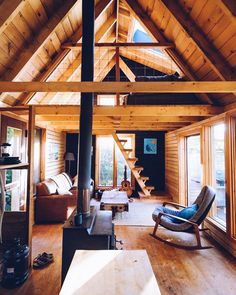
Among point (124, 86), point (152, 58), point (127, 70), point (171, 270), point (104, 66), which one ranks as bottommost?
point (171, 270)

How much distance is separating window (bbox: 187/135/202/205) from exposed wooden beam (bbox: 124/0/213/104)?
71.5 inches

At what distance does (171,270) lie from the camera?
2750 millimetres

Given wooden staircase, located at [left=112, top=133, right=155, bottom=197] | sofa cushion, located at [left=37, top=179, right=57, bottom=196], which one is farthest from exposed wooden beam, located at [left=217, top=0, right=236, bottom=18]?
wooden staircase, located at [left=112, top=133, right=155, bottom=197]

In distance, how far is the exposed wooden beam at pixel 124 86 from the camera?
2.25 m

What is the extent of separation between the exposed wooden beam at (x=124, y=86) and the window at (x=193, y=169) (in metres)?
3.09

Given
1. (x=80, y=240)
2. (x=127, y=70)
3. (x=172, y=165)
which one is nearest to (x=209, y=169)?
(x=172, y=165)

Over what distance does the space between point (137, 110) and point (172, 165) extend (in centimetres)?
351

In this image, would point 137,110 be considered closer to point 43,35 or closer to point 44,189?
point 43,35

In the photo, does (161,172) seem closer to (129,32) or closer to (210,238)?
(210,238)

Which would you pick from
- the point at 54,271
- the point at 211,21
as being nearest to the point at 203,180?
the point at 211,21

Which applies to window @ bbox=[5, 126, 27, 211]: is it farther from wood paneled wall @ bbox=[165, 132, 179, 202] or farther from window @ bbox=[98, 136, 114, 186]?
wood paneled wall @ bbox=[165, 132, 179, 202]

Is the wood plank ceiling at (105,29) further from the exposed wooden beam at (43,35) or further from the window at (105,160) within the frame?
the window at (105,160)

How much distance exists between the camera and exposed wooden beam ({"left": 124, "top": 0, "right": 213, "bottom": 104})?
11.4ft

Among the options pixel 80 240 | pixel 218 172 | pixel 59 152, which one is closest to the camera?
pixel 80 240
